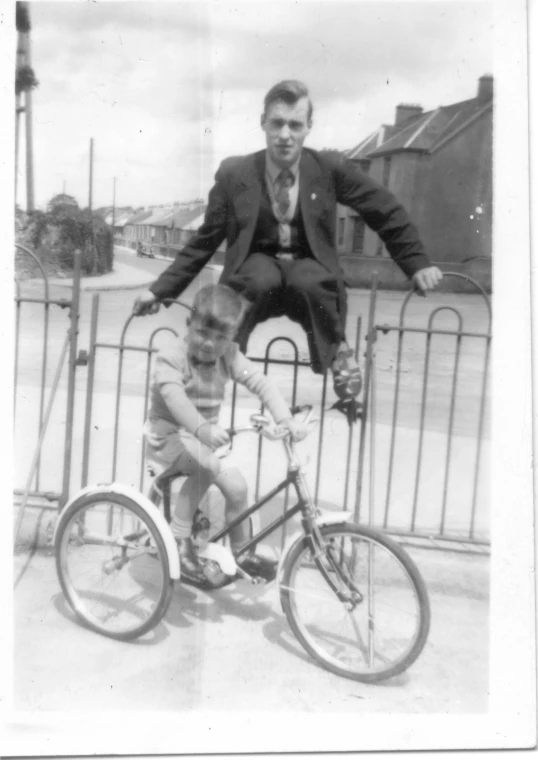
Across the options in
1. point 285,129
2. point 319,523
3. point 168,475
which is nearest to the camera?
point 319,523

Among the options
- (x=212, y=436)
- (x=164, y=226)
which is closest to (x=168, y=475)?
(x=212, y=436)

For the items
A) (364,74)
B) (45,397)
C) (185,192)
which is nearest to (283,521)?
(45,397)

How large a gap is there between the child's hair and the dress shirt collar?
0.46 meters

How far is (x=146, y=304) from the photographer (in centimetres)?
309

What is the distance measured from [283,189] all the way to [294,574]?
58.1 inches

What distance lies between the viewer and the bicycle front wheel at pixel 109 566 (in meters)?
3.07

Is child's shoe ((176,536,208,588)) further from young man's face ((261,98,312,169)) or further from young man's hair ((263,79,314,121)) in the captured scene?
young man's hair ((263,79,314,121))

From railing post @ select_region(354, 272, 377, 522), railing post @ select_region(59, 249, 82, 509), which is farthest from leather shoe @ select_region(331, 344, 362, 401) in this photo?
railing post @ select_region(59, 249, 82, 509)

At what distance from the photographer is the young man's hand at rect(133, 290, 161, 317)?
3.09 m

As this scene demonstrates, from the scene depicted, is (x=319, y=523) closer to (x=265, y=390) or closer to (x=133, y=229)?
(x=265, y=390)

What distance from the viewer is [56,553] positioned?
10.2 ft

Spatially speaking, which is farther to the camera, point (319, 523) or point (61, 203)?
point (61, 203)

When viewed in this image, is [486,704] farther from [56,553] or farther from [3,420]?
[3,420]

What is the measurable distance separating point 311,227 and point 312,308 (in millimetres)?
314
